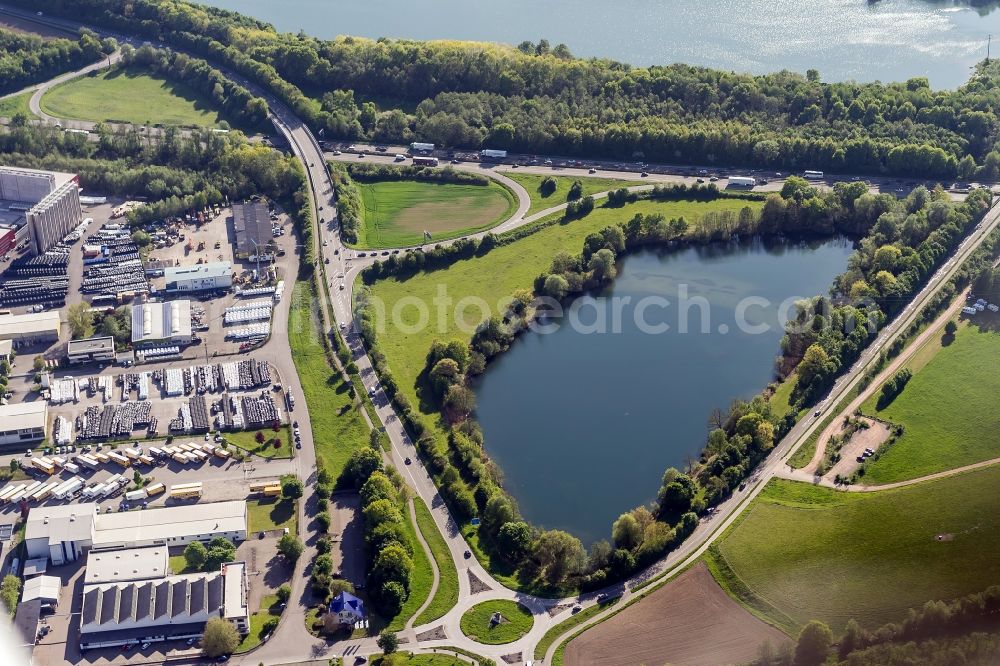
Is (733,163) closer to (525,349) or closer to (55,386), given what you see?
(525,349)

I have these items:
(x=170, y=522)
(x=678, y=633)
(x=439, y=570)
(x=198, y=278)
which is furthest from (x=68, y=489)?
(x=678, y=633)

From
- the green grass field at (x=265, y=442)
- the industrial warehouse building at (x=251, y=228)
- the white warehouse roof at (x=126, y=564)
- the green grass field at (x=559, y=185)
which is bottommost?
the white warehouse roof at (x=126, y=564)

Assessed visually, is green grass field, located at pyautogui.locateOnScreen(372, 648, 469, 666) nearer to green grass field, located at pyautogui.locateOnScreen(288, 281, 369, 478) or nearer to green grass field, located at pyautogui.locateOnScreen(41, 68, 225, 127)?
green grass field, located at pyautogui.locateOnScreen(288, 281, 369, 478)

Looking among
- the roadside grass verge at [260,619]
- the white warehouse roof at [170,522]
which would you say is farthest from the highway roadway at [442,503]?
the white warehouse roof at [170,522]

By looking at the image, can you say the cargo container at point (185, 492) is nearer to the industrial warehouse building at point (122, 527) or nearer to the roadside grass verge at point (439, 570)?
the industrial warehouse building at point (122, 527)

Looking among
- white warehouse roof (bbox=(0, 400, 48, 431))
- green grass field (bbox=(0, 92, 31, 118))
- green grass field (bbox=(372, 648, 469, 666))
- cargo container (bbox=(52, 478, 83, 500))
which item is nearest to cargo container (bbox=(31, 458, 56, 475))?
cargo container (bbox=(52, 478, 83, 500))

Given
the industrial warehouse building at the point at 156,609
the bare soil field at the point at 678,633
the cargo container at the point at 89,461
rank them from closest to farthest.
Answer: the bare soil field at the point at 678,633 → the industrial warehouse building at the point at 156,609 → the cargo container at the point at 89,461

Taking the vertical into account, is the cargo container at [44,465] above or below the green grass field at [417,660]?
above
